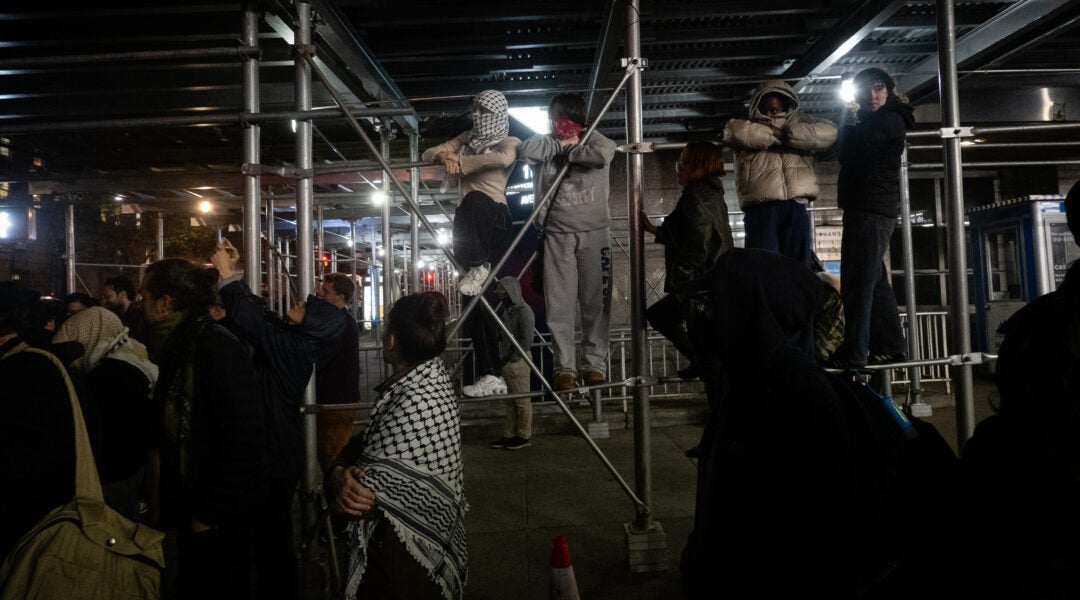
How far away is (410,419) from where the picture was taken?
2.40 m

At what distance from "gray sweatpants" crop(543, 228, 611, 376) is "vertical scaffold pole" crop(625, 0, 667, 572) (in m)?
0.47

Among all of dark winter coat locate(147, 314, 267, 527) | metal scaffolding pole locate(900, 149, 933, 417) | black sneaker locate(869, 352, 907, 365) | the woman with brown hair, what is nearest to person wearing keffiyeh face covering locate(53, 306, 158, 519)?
dark winter coat locate(147, 314, 267, 527)

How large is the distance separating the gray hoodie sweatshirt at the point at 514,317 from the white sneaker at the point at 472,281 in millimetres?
584

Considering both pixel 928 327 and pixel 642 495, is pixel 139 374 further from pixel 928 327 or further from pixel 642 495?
pixel 928 327

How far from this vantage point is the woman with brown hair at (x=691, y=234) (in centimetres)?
338

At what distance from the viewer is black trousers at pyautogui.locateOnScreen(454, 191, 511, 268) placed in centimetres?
420

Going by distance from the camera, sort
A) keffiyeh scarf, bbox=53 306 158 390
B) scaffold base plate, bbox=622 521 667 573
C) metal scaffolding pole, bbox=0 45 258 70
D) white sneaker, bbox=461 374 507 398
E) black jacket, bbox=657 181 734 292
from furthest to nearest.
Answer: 1. white sneaker, bbox=461 374 507 398
2. keffiyeh scarf, bbox=53 306 158 390
3. metal scaffolding pole, bbox=0 45 258 70
4. scaffold base plate, bbox=622 521 667 573
5. black jacket, bbox=657 181 734 292

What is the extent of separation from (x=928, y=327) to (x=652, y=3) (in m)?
6.63

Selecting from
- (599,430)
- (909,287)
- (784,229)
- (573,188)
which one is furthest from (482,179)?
(909,287)

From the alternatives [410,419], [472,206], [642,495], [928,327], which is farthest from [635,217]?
[928,327]

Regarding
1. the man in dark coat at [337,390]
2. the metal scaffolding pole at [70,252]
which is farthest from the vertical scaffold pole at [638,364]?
the metal scaffolding pole at [70,252]

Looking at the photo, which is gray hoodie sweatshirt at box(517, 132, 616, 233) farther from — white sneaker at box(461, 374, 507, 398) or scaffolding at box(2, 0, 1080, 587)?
white sneaker at box(461, 374, 507, 398)

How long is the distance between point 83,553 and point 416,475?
1.51 metres

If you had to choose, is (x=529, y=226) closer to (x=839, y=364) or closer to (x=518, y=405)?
(x=839, y=364)
